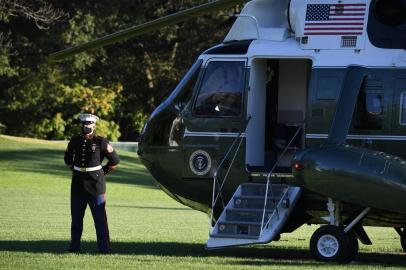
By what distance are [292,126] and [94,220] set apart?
10.6 feet

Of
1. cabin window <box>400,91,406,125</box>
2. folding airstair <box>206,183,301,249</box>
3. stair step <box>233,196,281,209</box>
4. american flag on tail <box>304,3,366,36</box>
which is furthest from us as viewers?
american flag on tail <box>304,3,366,36</box>

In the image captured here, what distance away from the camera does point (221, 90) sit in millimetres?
15242

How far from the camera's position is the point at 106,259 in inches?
533

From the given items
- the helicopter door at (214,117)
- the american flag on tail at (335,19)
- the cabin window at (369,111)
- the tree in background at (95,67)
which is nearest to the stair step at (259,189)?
the helicopter door at (214,117)

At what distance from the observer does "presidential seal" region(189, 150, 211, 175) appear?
15188mm

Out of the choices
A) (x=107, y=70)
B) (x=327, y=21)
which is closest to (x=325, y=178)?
(x=327, y=21)

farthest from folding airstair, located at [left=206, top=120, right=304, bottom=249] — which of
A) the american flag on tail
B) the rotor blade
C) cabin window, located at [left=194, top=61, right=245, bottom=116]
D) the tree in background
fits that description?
the tree in background

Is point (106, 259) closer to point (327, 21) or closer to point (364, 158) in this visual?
point (364, 158)

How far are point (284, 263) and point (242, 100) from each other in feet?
8.57

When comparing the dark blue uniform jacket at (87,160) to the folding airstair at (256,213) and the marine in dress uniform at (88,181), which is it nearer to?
the marine in dress uniform at (88,181)

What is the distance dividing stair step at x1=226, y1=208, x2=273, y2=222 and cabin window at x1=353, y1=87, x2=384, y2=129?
5.67 ft

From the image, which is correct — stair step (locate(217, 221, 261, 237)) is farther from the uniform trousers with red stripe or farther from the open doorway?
the uniform trousers with red stripe

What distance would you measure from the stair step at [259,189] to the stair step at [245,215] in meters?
0.35

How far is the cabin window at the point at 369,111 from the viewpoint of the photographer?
14.2m
